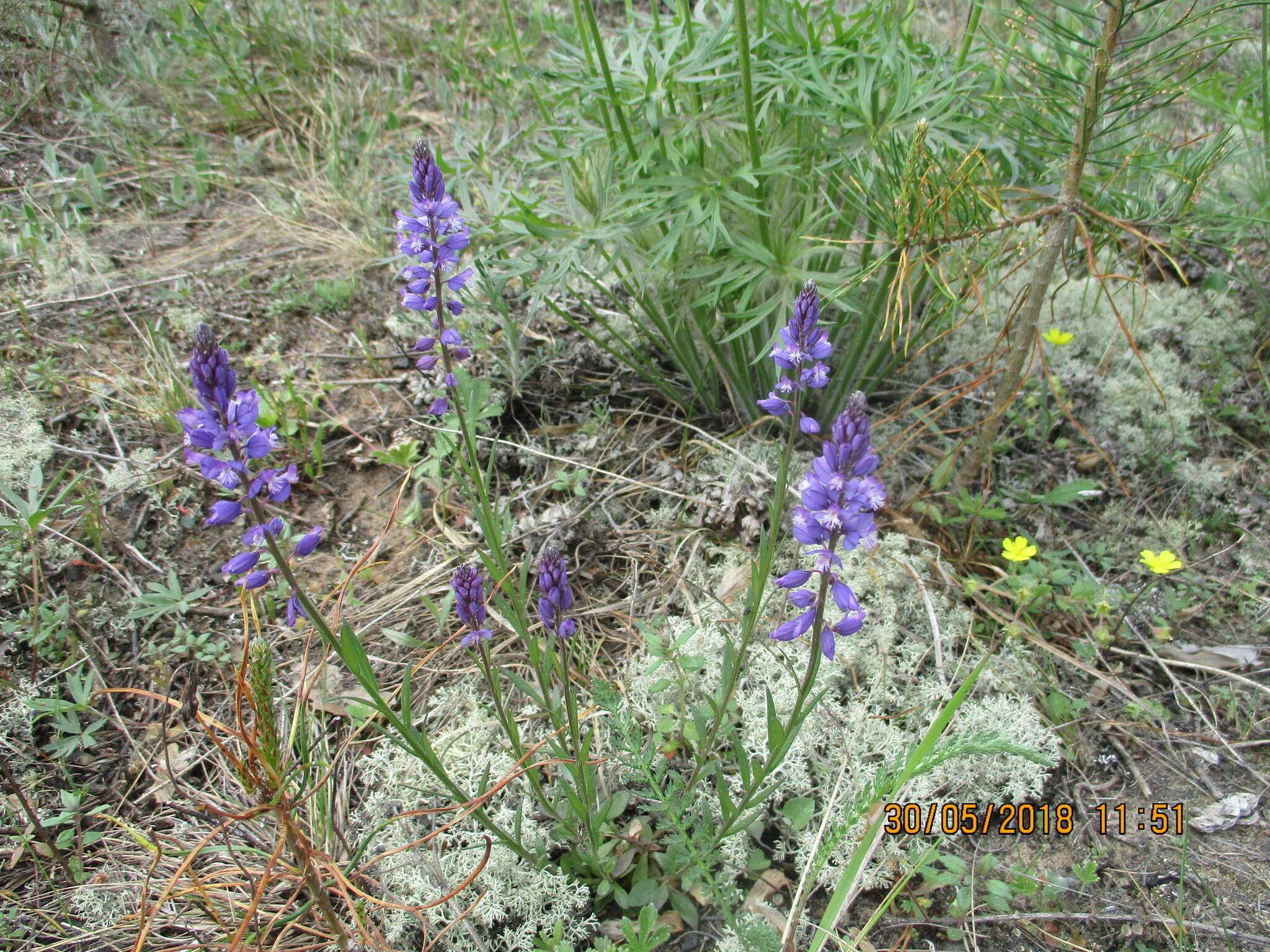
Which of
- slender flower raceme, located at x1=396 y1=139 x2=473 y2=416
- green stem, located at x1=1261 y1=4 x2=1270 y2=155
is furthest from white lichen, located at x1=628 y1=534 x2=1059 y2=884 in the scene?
green stem, located at x1=1261 y1=4 x2=1270 y2=155

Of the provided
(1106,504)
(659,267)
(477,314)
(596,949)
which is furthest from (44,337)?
(1106,504)

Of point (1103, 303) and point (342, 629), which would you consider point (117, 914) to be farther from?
point (1103, 303)

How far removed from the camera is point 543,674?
5.77 ft

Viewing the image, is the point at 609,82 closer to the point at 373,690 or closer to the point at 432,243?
the point at 432,243

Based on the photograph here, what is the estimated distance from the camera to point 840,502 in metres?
1.36

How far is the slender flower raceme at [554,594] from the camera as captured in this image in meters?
1.61

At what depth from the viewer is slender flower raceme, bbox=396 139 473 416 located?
1.79 m

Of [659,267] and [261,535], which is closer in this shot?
[261,535]

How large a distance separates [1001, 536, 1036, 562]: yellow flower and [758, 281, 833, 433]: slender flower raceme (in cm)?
128

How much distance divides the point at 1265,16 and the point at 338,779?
3355mm

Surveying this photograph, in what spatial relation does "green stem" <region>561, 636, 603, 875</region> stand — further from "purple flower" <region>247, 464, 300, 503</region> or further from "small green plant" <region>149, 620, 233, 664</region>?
"small green plant" <region>149, 620, 233, 664</region>

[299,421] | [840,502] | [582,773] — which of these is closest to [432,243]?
[840,502]

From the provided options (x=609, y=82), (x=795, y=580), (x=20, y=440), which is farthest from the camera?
(x=20, y=440)
